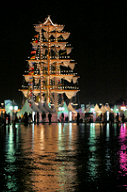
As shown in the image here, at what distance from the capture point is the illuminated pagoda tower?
2891 inches

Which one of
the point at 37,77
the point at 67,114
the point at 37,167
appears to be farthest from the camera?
the point at 37,77

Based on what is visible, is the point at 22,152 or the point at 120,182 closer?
the point at 120,182

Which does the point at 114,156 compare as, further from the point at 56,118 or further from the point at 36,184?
the point at 56,118

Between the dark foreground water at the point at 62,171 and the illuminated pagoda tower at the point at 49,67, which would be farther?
the illuminated pagoda tower at the point at 49,67

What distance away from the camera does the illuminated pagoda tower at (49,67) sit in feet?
241

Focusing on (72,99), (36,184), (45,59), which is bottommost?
(36,184)

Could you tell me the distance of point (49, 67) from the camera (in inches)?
2916

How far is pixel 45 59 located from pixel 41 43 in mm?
3009

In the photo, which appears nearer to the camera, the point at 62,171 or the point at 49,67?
the point at 62,171

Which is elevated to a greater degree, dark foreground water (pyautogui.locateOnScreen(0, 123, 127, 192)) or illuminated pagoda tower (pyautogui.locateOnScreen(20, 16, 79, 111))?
illuminated pagoda tower (pyautogui.locateOnScreen(20, 16, 79, 111))

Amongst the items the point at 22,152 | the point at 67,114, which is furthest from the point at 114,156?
the point at 67,114

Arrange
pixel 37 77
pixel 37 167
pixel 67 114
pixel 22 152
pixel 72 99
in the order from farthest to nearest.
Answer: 1. pixel 72 99
2. pixel 37 77
3. pixel 67 114
4. pixel 22 152
5. pixel 37 167

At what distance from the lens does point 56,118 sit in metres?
56.2

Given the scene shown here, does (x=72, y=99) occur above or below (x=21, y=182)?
above
